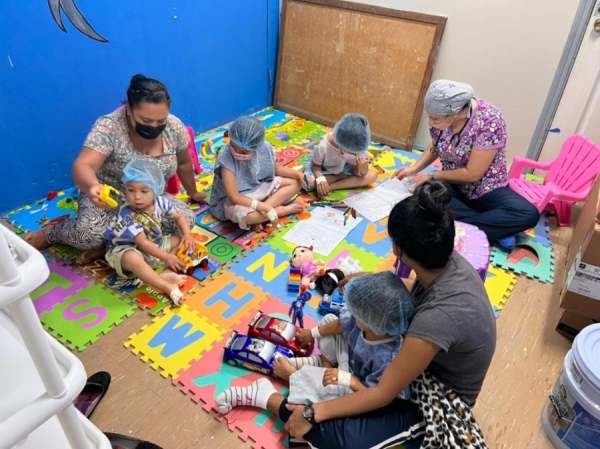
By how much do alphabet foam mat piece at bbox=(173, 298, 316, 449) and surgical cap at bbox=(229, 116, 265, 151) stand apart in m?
0.88

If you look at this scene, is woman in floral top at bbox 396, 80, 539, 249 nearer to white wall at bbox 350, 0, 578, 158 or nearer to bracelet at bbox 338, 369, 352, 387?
white wall at bbox 350, 0, 578, 158

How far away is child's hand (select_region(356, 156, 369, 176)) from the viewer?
257 centimetres

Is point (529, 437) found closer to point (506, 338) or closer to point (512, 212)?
point (506, 338)

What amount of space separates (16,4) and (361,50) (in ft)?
7.10

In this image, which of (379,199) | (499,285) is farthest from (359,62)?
(499,285)

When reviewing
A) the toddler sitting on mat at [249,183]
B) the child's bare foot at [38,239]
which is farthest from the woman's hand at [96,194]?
the toddler sitting on mat at [249,183]

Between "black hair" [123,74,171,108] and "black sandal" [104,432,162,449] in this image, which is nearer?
"black sandal" [104,432,162,449]

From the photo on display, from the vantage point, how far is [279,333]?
63.6 inches

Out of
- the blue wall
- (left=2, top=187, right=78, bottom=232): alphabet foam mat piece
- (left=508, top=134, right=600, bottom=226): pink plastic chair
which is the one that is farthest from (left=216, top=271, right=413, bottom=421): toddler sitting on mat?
the blue wall

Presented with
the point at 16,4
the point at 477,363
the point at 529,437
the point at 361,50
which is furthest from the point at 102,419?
the point at 361,50

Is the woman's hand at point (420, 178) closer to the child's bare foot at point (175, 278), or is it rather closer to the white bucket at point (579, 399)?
the white bucket at point (579, 399)

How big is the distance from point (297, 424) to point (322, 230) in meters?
1.17

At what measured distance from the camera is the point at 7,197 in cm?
230

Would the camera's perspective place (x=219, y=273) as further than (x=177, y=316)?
Yes
